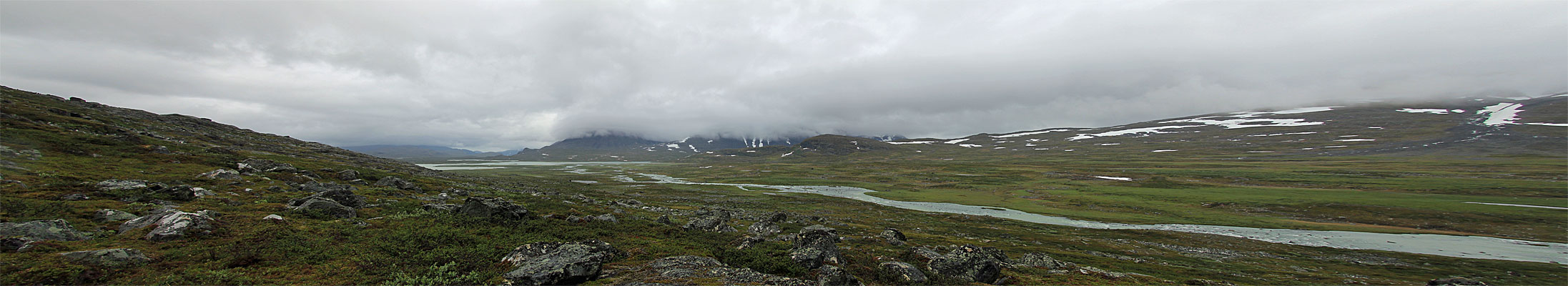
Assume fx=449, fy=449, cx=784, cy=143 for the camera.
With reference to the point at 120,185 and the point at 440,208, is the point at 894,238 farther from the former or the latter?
the point at 120,185

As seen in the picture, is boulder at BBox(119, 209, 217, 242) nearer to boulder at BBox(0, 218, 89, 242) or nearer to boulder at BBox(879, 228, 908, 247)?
boulder at BBox(0, 218, 89, 242)

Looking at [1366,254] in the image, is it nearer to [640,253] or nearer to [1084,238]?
[1084,238]

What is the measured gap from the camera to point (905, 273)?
65.8ft

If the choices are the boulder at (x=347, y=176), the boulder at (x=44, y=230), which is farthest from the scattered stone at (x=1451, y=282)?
the boulder at (x=347, y=176)

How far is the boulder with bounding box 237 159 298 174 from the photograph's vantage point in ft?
115

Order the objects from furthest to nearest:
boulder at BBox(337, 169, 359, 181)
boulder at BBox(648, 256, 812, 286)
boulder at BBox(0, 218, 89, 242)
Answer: boulder at BBox(337, 169, 359, 181) → boulder at BBox(648, 256, 812, 286) → boulder at BBox(0, 218, 89, 242)

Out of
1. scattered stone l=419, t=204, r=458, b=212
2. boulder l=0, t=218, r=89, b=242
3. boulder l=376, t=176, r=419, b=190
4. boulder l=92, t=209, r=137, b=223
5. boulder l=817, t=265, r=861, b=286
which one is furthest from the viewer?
boulder l=376, t=176, r=419, b=190

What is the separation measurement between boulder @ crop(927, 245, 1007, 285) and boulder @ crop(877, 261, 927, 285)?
114 cm

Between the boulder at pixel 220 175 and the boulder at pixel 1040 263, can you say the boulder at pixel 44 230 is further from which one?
the boulder at pixel 1040 263

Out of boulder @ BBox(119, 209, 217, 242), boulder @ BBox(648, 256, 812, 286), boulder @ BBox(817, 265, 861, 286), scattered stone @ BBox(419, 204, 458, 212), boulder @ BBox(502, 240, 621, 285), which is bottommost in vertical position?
boulder @ BBox(817, 265, 861, 286)

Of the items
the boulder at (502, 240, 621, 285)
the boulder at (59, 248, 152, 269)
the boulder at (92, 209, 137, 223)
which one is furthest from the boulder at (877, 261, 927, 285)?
the boulder at (92, 209, 137, 223)

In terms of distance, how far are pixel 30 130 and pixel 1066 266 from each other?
7862cm

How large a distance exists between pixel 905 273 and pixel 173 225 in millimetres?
27269

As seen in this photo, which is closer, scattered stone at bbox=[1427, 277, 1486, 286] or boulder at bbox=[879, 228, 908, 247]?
scattered stone at bbox=[1427, 277, 1486, 286]
